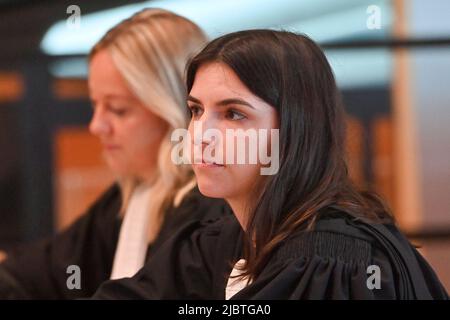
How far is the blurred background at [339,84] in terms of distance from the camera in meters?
1.16

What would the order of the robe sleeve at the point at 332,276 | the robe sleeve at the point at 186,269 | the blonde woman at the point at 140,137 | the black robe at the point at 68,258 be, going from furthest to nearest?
the black robe at the point at 68,258
the blonde woman at the point at 140,137
the robe sleeve at the point at 186,269
the robe sleeve at the point at 332,276

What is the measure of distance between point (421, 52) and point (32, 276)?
2.48 feet

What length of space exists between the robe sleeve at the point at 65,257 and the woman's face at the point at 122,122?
113 mm

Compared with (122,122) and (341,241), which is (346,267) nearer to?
(341,241)

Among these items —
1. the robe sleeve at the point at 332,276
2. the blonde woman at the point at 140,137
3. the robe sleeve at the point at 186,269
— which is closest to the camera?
the robe sleeve at the point at 332,276

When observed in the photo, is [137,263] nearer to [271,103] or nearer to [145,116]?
[145,116]

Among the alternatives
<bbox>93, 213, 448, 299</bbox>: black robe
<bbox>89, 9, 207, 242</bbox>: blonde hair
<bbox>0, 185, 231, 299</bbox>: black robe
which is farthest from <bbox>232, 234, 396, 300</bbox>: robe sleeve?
<bbox>0, 185, 231, 299</bbox>: black robe

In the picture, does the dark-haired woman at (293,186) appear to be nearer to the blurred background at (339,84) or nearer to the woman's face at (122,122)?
the blurred background at (339,84)

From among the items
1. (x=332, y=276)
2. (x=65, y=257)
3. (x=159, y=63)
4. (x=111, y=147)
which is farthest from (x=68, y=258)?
(x=332, y=276)

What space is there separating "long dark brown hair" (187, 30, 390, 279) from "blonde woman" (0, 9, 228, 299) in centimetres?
15

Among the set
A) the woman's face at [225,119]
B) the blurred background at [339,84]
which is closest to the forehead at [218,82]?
the woman's face at [225,119]

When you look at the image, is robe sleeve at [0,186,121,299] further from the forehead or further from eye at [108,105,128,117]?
the forehead

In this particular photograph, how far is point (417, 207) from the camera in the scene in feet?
5.28

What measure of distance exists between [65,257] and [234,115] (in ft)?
1.72
